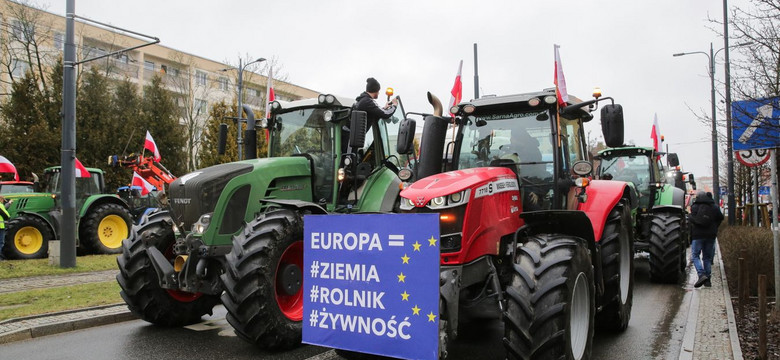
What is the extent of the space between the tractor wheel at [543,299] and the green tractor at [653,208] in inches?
175

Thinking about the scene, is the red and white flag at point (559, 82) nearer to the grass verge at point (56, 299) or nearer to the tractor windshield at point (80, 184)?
the grass verge at point (56, 299)

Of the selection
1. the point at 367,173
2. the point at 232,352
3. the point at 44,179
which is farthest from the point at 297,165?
the point at 44,179

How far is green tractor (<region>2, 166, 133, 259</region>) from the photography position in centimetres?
1456

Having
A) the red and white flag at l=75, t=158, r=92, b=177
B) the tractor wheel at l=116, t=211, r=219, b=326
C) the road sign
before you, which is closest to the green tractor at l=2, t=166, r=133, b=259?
the red and white flag at l=75, t=158, r=92, b=177

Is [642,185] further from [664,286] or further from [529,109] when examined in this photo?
[529,109]

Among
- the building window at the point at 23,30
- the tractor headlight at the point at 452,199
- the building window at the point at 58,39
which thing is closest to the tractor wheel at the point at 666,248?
the tractor headlight at the point at 452,199

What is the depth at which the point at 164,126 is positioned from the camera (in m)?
33.4

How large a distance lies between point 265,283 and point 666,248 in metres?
7.65

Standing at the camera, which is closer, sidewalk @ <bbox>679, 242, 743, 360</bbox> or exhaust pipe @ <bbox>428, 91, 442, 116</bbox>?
sidewalk @ <bbox>679, 242, 743, 360</bbox>

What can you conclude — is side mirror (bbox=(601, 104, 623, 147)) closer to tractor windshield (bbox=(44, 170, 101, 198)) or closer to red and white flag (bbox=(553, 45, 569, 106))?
red and white flag (bbox=(553, 45, 569, 106))

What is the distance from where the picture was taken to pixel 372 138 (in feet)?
26.2

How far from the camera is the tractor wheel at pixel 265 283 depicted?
5.52 meters

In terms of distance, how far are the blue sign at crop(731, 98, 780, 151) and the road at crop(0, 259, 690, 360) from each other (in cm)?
244

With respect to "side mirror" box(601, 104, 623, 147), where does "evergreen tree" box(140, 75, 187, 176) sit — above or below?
above
